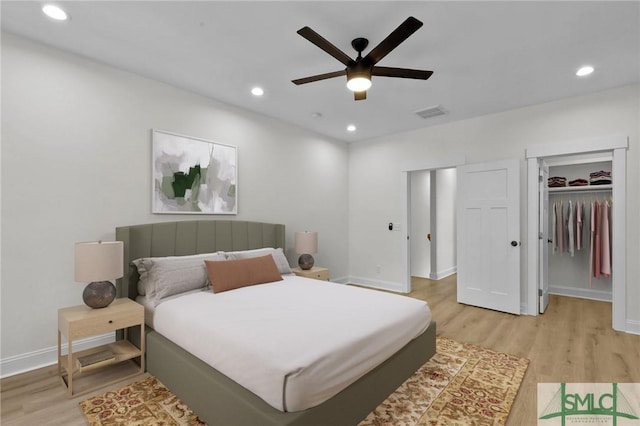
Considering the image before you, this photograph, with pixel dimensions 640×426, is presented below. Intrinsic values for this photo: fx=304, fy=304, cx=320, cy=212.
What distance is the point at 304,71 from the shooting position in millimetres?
3027

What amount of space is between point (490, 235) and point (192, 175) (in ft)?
12.9

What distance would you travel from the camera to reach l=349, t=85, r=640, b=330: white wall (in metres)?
3.33

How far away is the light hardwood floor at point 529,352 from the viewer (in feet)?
6.56

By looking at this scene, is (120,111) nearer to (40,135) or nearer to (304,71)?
(40,135)

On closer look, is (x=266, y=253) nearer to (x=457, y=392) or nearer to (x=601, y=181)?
(x=457, y=392)

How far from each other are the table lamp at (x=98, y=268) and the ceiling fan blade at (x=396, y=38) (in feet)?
8.06

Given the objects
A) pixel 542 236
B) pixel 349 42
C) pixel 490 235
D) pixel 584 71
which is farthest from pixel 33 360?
pixel 584 71

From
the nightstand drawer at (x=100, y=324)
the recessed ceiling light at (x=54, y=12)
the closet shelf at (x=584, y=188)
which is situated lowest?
the nightstand drawer at (x=100, y=324)

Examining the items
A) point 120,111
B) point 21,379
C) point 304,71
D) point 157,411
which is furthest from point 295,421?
point 120,111

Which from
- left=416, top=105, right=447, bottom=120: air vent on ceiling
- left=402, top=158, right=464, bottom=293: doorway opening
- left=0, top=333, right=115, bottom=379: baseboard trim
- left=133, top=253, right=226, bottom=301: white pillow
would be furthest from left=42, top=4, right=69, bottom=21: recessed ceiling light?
left=402, top=158, right=464, bottom=293: doorway opening

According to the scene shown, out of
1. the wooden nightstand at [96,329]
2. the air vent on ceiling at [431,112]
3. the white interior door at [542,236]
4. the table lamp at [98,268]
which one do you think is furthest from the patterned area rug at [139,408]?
the white interior door at [542,236]

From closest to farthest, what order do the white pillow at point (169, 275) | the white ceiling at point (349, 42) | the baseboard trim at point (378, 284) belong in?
the white ceiling at point (349, 42), the white pillow at point (169, 275), the baseboard trim at point (378, 284)

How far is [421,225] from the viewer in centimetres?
Result: 629

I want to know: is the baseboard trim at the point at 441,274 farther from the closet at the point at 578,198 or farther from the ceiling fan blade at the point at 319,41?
the ceiling fan blade at the point at 319,41
